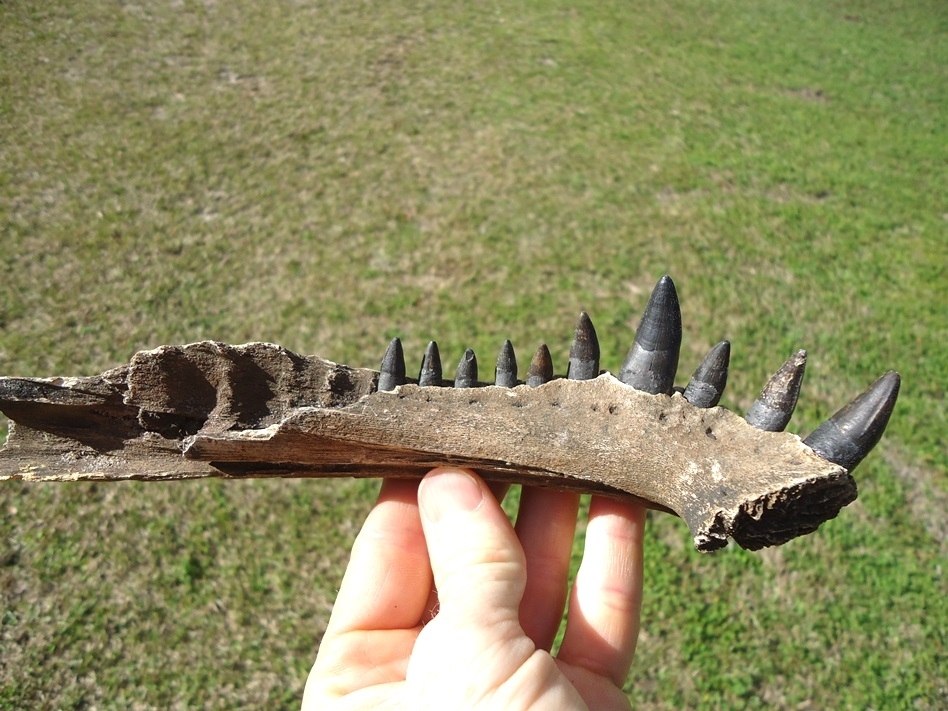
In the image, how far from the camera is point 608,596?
7.82ft

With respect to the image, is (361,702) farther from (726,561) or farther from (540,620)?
(726,561)

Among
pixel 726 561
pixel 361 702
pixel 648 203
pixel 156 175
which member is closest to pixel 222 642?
pixel 361 702

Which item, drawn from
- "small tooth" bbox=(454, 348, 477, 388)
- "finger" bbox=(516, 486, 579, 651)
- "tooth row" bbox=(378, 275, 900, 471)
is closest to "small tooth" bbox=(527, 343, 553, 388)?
"tooth row" bbox=(378, 275, 900, 471)

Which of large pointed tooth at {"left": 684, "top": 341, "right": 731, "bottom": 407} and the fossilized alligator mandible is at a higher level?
large pointed tooth at {"left": 684, "top": 341, "right": 731, "bottom": 407}

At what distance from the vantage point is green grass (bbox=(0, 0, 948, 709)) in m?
3.31

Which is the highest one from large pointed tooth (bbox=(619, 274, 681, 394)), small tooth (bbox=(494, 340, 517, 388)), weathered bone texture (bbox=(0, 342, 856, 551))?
large pointed tooth (bbox=(619, 274, 681, 394))

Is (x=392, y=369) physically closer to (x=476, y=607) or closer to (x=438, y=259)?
(x=476, y=607)

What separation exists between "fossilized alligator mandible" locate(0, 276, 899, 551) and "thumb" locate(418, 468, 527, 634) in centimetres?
10

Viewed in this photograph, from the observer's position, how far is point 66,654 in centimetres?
309

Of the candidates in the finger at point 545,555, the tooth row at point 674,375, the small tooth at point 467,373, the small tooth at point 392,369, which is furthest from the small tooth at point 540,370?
the finger at point 545,555

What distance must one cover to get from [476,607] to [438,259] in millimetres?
3640

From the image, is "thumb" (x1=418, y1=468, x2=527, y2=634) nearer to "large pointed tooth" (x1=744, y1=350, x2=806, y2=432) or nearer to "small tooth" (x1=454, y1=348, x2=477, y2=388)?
"small tooth" (x1=454, y1=348, x2=477, y2=388)

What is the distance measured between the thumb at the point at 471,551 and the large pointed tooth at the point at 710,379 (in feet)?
2.21

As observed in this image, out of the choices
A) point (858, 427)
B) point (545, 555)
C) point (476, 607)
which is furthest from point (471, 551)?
point (858, 427)
